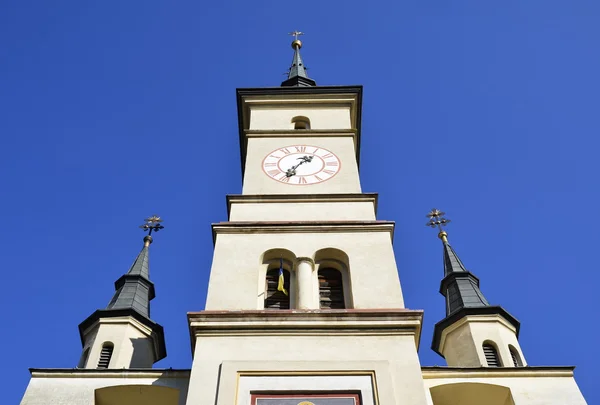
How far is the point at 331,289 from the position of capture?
2041cm

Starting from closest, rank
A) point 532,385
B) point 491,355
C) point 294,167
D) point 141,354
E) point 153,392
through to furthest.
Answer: point 153,392, point 532,385, point 491,355, point 141,354, point 294,167

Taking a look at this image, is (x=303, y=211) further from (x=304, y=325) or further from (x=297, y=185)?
(x=304, y=325)

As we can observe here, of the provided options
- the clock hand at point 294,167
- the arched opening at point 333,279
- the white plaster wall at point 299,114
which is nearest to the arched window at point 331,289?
the arched opening at point 333,279

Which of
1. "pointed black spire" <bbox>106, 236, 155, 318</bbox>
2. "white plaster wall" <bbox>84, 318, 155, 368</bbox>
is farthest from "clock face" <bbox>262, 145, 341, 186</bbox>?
"white plaster wall" <bbox>84, 318, 155, 368</bbox>

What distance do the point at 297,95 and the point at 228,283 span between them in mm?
12510

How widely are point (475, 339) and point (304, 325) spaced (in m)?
7.04

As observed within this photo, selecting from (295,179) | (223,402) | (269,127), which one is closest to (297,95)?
(269,127)

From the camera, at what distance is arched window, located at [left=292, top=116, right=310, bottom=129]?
3000cm

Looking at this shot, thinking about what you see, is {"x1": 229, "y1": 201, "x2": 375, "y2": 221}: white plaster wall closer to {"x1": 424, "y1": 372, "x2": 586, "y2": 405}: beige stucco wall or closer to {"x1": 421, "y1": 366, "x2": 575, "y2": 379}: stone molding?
{"x1": 421, "y1": 366, "x2": 575, "y2": 379}: stone molding

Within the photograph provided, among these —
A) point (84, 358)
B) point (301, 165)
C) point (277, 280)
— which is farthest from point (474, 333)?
point (84, 358)

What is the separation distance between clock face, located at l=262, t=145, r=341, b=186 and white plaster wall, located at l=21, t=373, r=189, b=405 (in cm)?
790

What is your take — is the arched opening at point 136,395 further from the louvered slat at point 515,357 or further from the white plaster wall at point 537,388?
the louvered slat at point 515,357

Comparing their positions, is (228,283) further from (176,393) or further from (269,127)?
(269,127)

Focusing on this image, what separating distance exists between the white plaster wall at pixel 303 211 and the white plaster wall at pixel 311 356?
553cm
